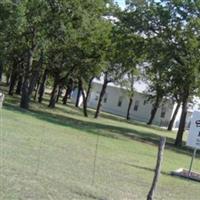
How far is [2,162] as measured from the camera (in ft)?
46.8

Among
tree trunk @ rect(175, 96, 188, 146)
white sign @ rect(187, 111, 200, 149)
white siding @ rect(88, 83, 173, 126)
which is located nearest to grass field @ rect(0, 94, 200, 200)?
white sign @ rect(187, 111, 200, 149)

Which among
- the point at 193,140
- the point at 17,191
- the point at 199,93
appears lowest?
the point at 17,191

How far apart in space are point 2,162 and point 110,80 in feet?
146

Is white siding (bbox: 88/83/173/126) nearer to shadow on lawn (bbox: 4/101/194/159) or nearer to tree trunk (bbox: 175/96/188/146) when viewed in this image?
tree trunk (bbox: 175/96/188/146)

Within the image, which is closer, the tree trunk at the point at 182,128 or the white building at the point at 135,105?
the tree trunk at the point at 182,128

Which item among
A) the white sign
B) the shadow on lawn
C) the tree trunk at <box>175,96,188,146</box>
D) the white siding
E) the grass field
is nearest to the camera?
the grass field

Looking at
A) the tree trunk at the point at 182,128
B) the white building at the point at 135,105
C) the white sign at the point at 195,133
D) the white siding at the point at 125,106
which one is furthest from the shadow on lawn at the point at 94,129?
the white siding at the point at 125,106

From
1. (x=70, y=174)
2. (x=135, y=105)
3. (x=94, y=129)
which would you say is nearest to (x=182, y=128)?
(x=94, y=129)

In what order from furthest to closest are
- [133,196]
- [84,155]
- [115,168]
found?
[84,155]
[115,168]
[133,196]

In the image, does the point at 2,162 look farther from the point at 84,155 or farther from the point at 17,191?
Result: the point at 84,155

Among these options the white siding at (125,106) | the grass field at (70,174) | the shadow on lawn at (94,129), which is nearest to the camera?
the grass field at (70,174)

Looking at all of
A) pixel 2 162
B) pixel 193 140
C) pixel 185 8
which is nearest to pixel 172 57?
pixel 185 8

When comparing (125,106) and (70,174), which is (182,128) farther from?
(125,106)

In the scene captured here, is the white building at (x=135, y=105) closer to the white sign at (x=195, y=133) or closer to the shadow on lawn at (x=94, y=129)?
the shadow on lawn at (x=94, y=129)
